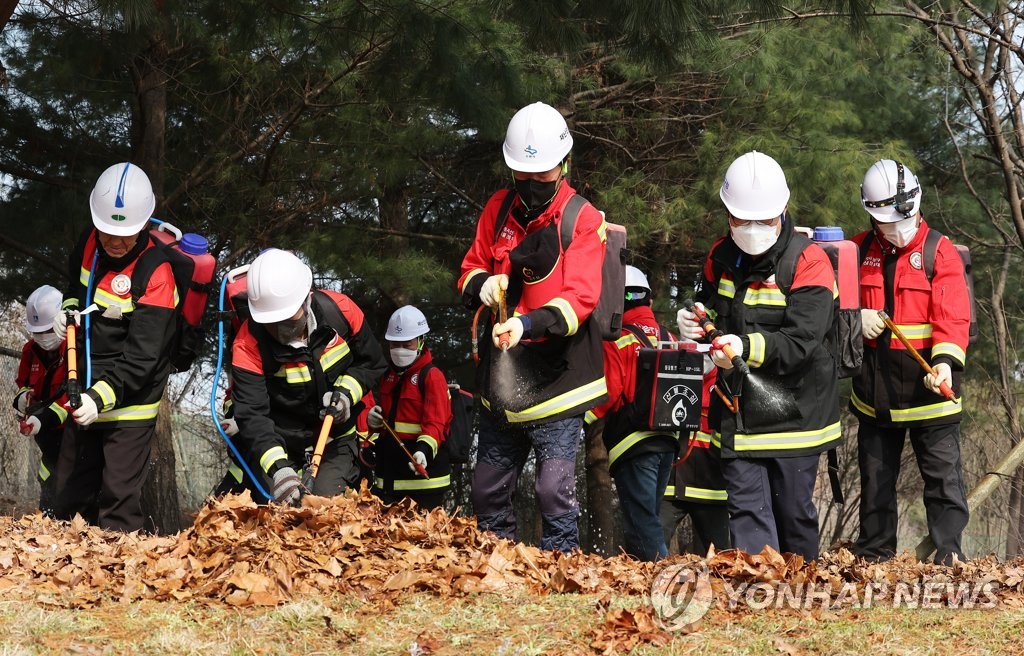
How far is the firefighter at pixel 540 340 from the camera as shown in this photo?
585 cm

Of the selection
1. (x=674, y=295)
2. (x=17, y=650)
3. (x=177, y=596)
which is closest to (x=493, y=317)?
(x=177, y=596)

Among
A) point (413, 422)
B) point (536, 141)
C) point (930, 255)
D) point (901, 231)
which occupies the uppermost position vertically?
point (536, 141)

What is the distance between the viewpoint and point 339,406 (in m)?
6.57

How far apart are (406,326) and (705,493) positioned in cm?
300

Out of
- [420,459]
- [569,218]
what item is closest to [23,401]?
[420,459]

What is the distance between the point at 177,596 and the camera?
16.2 feet

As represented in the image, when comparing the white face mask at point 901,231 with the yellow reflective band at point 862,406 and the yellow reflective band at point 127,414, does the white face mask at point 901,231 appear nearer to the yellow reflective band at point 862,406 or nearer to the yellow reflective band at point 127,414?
the yellow reflective band at point 862,406

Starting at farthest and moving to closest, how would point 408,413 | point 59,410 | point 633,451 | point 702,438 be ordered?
point 408,413 → point 59,410 → point 702,438 → point 633,451

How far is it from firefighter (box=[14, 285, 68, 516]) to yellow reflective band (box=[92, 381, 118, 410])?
3.62 feet

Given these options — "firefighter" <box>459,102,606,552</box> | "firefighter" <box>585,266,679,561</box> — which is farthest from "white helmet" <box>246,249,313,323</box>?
"firefighter" <box>585,266,679,561</box>

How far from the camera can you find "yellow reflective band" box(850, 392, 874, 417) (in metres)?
6.86

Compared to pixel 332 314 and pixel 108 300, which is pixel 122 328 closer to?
pixel 108 300

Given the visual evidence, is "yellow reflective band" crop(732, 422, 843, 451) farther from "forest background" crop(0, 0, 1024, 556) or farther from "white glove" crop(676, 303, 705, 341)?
"forest background" crop(0, 0, 1024, 556)

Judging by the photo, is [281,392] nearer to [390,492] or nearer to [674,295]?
[390,492]
